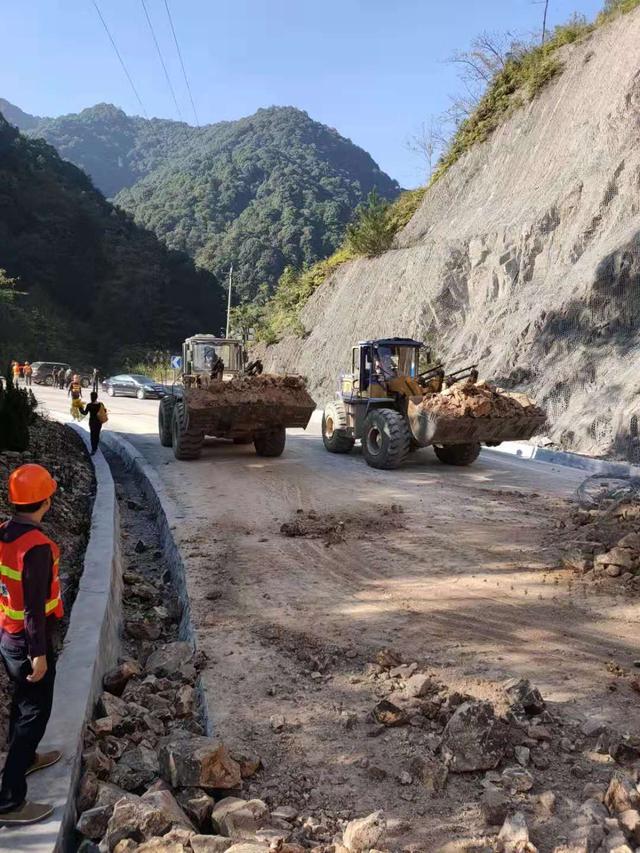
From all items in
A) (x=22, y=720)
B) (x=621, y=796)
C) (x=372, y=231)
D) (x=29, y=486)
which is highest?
(x=372, y=231)

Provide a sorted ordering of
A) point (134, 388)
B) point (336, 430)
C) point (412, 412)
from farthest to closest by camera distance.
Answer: point (134, 388), point (336, 430), point (412, 412)

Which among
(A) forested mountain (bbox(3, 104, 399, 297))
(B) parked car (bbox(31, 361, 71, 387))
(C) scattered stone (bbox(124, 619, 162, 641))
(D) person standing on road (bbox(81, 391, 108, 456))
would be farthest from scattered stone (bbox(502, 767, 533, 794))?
(A) forested mountain (bbox(3, 104, 399, 297))

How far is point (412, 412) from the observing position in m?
11.2

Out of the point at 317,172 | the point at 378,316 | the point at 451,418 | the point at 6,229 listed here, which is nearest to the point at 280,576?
the point at 451,418

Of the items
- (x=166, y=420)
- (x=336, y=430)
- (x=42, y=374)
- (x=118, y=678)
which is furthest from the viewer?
(x=42, y=374)

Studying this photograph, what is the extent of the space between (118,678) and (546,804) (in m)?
2.64

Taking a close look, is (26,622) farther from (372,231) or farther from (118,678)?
(372,231)

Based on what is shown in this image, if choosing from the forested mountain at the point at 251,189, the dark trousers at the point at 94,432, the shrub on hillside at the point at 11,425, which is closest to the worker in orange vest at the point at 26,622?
the shrub on hillside at the point at 11,425

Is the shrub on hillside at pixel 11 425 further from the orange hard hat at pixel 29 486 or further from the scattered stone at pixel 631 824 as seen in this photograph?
the scattered stone at pixel 631 824

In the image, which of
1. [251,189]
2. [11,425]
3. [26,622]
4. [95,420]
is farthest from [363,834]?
[251,189]

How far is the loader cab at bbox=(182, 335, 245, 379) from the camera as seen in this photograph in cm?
1368

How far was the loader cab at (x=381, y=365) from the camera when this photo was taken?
1256 cm

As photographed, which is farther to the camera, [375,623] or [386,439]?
[386,439]

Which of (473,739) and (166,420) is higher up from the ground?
(166,420)
